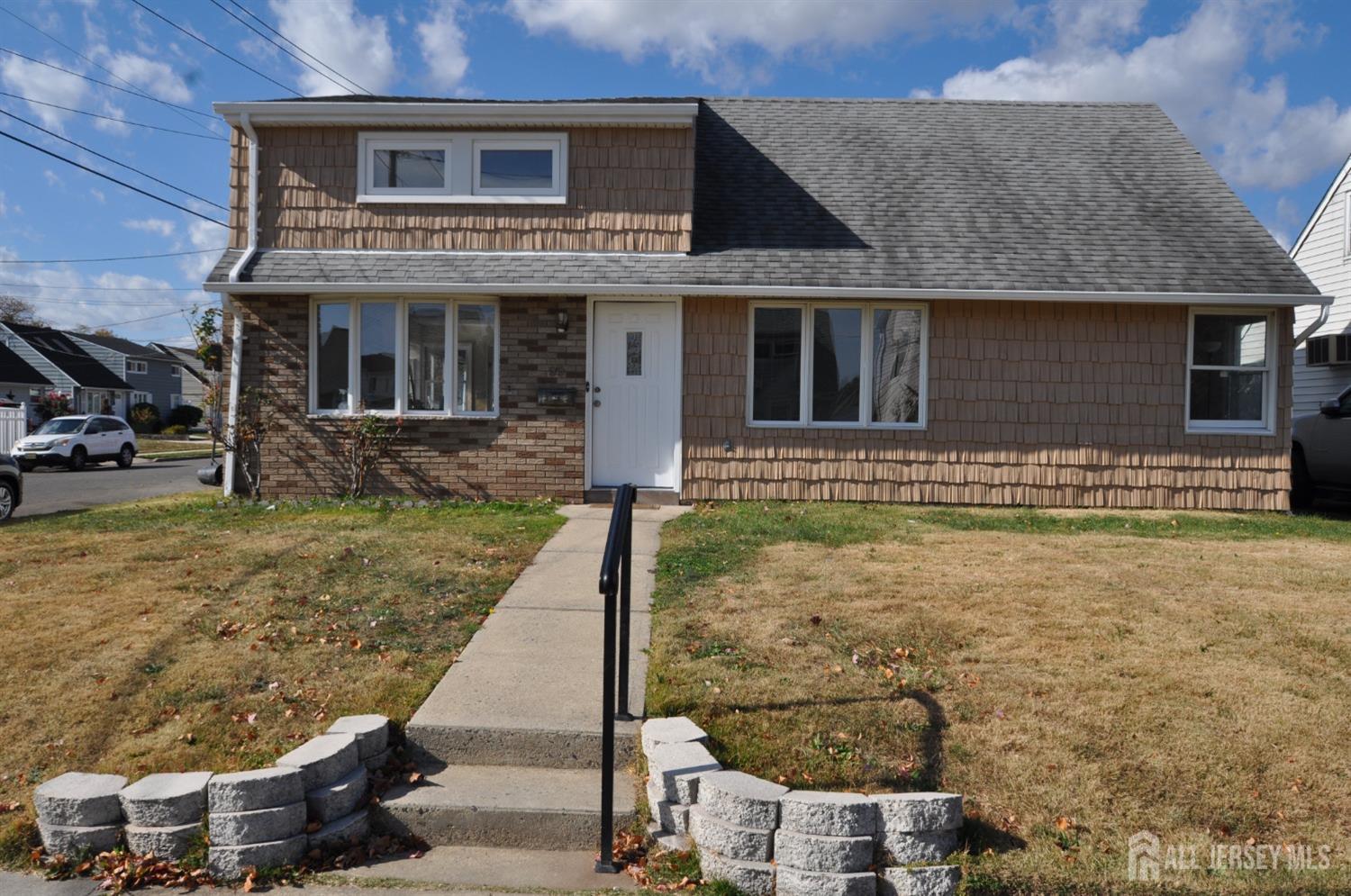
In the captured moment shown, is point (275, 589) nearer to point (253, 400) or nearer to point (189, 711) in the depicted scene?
point (189, 711)

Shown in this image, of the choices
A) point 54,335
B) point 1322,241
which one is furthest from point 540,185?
point 54,335

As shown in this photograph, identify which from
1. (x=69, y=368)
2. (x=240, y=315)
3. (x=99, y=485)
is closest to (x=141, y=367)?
(x=69, y=368)

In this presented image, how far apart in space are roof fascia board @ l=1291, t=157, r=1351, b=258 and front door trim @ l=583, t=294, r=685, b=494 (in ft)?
43.5

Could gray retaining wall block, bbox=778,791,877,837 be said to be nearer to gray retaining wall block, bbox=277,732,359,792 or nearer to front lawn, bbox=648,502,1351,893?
front lawn, bbox=648,502,1351,893

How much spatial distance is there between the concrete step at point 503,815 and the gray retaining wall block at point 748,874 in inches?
20.0

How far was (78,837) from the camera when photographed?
4016 mm

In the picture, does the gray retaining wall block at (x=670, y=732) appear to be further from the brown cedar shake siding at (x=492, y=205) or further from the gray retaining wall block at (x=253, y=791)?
the brown cedar shake siding at (x=492, y=205)

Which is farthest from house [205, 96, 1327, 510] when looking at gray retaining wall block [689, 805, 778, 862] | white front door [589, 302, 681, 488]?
gray retaining wall block [689, 805, 778, 862]

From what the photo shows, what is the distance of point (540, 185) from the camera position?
459 inches

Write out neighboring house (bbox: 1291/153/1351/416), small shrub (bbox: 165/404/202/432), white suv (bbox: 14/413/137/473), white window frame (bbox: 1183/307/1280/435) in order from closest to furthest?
white window frame (bbox: 1183/307/1280/435) → neighboring house (bbox: 1291/153/1351/416) → white suv (bbox: 14/413/137/473) → small shrub (bbox: 165/404/202/432)

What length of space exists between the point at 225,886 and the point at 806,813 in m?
2.36

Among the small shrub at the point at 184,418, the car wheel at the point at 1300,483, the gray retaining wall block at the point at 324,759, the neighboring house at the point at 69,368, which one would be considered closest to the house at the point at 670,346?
the car wheel at the point at 1300,483

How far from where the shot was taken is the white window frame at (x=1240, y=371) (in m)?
11.7

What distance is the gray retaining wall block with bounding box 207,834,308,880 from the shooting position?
13.0 feet
